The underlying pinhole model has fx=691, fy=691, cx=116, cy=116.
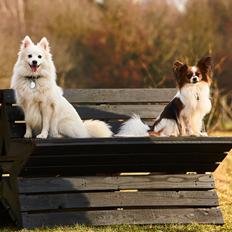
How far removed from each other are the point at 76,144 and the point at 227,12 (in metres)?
29.7

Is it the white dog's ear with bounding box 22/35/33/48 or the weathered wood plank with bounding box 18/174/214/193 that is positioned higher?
the white dog's ear with bounding box 22/35/33/48

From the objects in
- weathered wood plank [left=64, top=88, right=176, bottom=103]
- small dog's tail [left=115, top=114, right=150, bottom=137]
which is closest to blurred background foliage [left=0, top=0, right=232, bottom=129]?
weathered wood plank [left=64, top=88, right=176, bottom=103]

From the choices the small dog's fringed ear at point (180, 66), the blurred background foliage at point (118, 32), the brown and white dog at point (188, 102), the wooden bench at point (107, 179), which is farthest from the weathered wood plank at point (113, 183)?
the blurred background foliage at point (118, 32)

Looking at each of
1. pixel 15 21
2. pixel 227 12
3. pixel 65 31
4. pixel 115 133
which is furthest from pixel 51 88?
pixel 227 12

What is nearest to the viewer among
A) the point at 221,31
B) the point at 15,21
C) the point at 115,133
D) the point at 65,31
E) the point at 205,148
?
the point at 205,148

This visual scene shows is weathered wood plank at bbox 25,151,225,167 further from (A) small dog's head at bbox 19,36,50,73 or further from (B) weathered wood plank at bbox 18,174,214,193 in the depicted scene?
(A) small dog's head at bbox 19,36,50,73

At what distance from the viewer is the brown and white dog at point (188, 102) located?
6.20m

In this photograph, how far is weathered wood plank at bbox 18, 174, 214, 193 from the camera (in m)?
5.81

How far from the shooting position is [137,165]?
6.02m

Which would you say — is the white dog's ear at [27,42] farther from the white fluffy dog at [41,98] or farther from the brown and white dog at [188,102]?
Result: the brown and white dog at [188,102]

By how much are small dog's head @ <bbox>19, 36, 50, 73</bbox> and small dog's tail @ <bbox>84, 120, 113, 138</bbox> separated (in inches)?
28.7

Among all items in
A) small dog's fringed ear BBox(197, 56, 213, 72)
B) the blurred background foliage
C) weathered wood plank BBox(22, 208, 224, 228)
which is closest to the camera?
weathered wood plank BBox(22, 208, 224, 228)

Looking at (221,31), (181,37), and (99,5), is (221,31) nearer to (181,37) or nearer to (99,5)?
(181,37)

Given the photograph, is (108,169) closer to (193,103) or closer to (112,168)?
(112,168)
